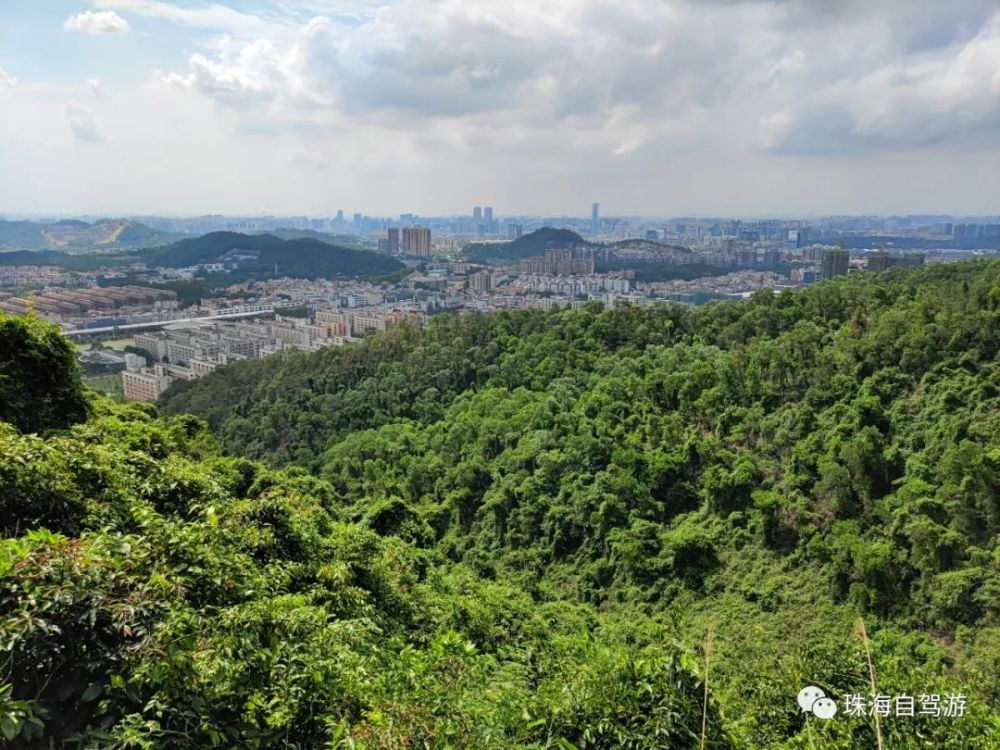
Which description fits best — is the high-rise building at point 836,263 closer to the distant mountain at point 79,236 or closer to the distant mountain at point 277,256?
the distant mountain at point 277,256

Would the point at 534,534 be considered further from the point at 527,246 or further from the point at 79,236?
the point at 79,236

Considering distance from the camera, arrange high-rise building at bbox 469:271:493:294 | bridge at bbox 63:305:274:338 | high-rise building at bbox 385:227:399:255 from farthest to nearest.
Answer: high-rise building at bbox 385:227:399:255 → high-rise building at bbox 469:271:493:294 → bridge at bbox 63:305:274:338

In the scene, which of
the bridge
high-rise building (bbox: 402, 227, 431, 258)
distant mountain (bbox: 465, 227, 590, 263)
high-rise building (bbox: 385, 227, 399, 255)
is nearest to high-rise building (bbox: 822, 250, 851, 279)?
the bridge

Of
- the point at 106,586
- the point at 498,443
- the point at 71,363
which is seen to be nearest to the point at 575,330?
the point at 498,443

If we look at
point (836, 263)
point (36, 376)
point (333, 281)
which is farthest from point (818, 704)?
point (333, 281)

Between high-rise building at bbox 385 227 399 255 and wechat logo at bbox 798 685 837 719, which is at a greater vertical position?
high-rise building at bbox 385 227 399 255

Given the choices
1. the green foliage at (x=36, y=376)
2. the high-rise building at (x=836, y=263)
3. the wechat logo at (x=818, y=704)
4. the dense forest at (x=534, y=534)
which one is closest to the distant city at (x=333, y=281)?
the high-rise building at (x=836, y=263)

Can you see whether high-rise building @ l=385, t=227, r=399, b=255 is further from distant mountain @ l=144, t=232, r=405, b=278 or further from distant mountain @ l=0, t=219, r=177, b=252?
distant mountain @ l=0, t=219, r=177, b=252
